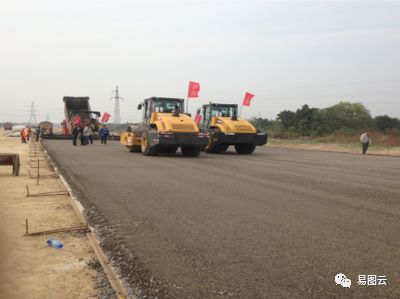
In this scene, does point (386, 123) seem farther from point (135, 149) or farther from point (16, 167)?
point (16, 167)

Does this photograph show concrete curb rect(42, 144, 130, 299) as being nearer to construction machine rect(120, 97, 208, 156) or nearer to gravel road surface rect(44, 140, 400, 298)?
gravel road surface rect(44, 140, 400, 298)

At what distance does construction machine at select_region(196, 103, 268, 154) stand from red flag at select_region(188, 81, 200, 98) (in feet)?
3.14

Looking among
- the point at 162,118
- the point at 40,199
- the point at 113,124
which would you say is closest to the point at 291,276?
the point at 40,199

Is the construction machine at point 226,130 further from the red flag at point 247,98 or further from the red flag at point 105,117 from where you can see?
the red flag at point 105,117

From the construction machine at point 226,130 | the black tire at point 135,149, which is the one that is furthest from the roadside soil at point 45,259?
the construction machine at point 226,130

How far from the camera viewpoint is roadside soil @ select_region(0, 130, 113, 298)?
4.05m

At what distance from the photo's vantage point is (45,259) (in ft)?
16.2

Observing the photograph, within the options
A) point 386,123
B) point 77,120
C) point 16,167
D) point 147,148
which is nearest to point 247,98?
point 147,148

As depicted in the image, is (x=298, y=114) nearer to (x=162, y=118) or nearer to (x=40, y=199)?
(x=162, y=118)

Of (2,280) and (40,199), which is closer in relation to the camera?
(2,280)

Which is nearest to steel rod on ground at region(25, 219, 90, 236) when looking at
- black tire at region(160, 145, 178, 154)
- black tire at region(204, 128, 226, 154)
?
black tire at region(160, 145, 178, 154)

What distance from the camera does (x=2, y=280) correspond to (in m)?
4.29

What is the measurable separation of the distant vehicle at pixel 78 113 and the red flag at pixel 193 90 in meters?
16.8

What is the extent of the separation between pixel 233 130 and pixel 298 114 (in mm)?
34410
